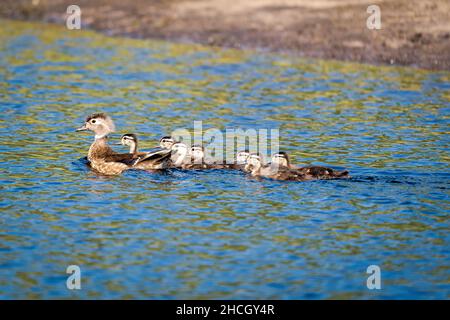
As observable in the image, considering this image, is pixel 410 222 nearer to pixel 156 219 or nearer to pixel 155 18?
pixel 156 219

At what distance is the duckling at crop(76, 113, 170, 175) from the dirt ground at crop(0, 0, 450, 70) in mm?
11165

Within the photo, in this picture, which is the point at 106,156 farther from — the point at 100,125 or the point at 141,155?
the point at 100,125

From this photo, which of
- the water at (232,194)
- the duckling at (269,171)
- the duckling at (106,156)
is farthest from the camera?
the duckling at (106,156)

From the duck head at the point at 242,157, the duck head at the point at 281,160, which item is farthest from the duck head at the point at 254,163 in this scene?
the duck head at the point at 281,160

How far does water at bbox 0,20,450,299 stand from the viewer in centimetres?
1036

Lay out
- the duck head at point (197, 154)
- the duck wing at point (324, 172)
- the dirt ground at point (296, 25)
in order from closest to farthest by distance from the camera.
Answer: the duck wing at point (324, 172), the duck head at point (197, 154), the dirt ground at point (296, 25)

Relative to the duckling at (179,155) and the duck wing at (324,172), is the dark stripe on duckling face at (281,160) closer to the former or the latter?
the duck wing at (324,172)

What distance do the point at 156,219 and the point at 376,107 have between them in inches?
378

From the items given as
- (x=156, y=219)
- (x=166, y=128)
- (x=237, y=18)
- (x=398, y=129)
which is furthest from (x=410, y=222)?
(x=237, y=18)

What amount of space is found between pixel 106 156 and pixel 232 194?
3.00 m

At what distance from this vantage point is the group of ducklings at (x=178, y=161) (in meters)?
14.6

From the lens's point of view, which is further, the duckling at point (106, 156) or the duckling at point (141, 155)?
the duckling at point (141, 155)

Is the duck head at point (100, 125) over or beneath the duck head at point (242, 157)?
over

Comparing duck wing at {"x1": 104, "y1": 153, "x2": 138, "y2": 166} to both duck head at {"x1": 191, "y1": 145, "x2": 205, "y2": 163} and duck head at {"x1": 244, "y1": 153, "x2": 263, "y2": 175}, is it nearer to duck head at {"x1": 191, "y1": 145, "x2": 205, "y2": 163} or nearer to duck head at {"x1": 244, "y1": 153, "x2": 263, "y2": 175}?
duck head at {"x1": 191, "y1": 145, "x2": 205, "y2": 163}
